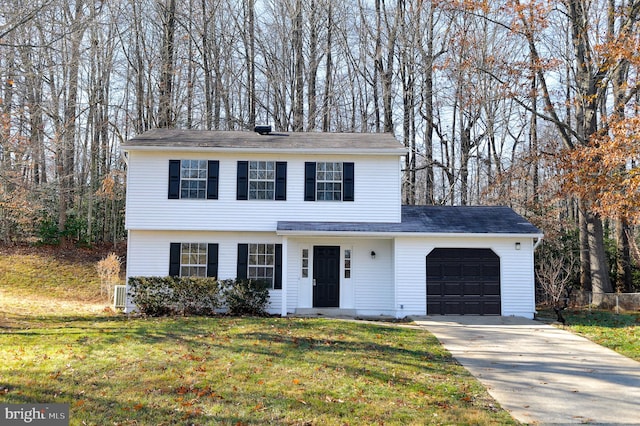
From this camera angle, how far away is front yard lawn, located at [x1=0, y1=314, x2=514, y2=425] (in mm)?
5695

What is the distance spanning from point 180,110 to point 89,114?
4812 millimetres

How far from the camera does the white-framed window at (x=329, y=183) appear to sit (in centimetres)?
1454

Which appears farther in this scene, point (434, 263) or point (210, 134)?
point (210, 134)

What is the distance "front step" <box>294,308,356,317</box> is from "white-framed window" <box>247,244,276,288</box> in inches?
50.5

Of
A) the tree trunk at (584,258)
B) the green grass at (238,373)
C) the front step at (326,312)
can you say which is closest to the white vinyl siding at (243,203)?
the front step at (326,312)

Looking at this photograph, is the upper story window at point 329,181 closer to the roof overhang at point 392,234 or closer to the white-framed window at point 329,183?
the white-framed window at point 329,183

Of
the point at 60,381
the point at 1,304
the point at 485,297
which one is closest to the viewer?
the point at 60,381

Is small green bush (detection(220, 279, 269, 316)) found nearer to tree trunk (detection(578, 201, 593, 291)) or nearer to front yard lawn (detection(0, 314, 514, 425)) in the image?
front yard lawn (detection(0, 314, 514, 425))

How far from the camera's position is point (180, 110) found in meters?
25.5

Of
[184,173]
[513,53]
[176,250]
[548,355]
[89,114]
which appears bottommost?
[548,355]

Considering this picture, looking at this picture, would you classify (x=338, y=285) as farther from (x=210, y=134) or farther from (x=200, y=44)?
(x=200, y=44)

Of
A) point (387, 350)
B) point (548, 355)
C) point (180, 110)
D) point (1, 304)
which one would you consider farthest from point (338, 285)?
point (180, 110)

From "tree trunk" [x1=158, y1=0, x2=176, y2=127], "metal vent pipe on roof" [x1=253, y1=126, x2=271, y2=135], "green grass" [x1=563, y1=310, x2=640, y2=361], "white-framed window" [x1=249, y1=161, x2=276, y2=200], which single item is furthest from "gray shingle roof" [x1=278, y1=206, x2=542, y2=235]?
"tree trunk" [x1=158, y1=0, x2=176, y2=127]

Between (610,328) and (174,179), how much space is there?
12.6 m
